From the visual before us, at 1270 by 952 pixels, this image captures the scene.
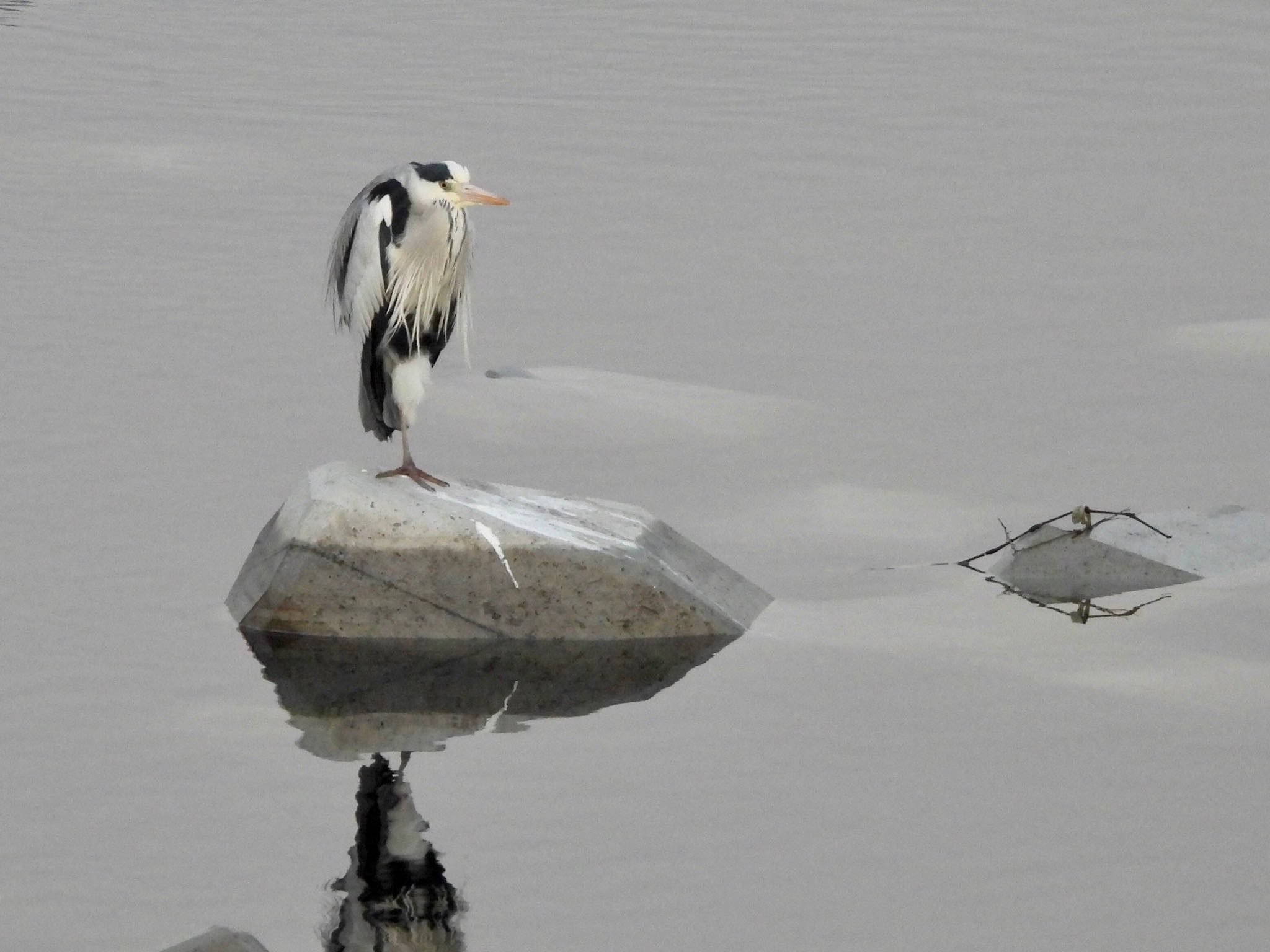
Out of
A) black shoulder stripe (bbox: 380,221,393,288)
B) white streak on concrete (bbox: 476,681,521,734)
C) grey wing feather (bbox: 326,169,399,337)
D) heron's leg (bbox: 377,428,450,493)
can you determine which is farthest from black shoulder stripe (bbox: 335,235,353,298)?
white streak on concrete (bbox: 476,681,521,734)

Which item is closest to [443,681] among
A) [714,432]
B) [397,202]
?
[397,202]

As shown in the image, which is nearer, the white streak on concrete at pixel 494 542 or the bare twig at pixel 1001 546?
the white streak on concrete at pixel 494 542

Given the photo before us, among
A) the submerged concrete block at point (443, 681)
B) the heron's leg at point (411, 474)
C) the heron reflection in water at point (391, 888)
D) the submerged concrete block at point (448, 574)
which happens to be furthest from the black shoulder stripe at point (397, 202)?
the heron reflection in water at point (391, 888)

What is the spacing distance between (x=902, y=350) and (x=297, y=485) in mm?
5270

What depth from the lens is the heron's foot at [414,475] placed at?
7.99 metres

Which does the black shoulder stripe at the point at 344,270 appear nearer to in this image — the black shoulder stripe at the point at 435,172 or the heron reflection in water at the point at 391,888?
the black shoulder stripe at the point at 435,172

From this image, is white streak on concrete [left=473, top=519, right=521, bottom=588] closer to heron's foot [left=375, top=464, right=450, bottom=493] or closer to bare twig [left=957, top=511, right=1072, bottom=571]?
heron's foot [left=375, top=464, right=450, bottom=493]

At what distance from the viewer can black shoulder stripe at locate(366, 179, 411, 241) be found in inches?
312

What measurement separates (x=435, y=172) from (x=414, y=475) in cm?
120

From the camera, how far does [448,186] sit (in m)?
7.93

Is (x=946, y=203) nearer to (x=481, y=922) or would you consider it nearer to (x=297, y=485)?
(x=297, y=485)

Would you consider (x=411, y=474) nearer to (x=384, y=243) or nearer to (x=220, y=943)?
(x=384, y=243)

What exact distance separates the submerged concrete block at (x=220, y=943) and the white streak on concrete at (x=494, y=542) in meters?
2.41

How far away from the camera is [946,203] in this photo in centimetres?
1527
